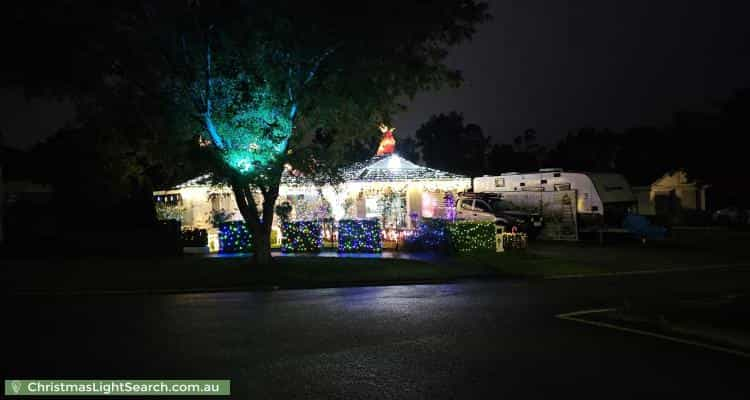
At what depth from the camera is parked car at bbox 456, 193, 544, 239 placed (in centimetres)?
2422

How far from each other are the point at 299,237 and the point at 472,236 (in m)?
6.27

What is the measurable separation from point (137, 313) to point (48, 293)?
4.32m

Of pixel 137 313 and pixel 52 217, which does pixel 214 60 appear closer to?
pixel 137 313

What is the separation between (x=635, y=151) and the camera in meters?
54.5

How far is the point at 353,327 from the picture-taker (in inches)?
352

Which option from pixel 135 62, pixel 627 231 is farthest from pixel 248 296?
pixel 627 231

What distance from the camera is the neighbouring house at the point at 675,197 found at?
3897 cm

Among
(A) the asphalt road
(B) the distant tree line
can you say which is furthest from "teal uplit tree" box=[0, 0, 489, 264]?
(B) the distant tree line

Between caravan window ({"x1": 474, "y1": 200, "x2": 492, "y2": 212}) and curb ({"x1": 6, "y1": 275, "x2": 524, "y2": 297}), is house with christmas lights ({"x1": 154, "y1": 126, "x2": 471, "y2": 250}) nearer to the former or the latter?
caravan window ({"x1": 474, "y1": 200, "x2": 492, "y2": 212})

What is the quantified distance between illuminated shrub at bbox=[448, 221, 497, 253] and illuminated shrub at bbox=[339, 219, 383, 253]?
268 cm

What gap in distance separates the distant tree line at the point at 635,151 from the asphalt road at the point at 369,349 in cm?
2495

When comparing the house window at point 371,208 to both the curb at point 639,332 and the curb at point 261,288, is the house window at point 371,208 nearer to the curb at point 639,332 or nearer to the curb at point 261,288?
the curb at point 261,288

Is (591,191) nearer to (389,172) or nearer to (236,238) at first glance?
(389,172)

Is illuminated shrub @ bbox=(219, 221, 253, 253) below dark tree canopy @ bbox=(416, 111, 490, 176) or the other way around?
below
